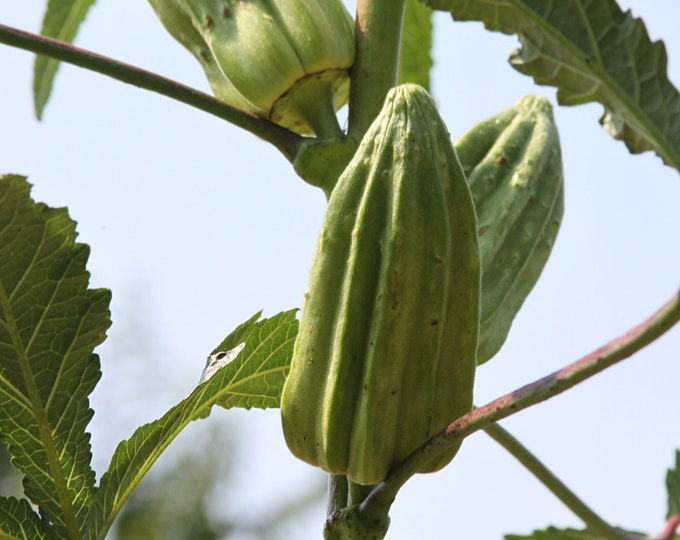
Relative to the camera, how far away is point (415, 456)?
854mm

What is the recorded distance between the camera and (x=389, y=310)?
842 mm

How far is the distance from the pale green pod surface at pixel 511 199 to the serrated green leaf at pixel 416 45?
5.4 inches

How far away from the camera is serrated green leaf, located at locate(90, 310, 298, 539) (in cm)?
99

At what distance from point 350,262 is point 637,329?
0.82 feet

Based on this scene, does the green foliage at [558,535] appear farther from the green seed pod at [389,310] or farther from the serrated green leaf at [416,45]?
the serrated green leaf at [416,45]

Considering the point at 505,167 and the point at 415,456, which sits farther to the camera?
the point at 505,167

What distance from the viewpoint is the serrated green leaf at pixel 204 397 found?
0.99 metres

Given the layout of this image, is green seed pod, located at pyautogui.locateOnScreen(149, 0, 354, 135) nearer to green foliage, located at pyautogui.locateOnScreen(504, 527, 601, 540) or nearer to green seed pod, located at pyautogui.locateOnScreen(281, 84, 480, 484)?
green seed pod, located at pyautogui.locateOnScreen(281, 84, 480, 484)

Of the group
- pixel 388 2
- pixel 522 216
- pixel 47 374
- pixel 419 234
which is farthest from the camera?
pixel 522 216

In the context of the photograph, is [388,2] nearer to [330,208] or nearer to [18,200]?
[330,208]

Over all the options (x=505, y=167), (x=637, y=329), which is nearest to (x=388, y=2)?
(x=505, y=167)

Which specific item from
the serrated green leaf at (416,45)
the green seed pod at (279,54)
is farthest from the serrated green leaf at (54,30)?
the serrated green leaf at (416,45)

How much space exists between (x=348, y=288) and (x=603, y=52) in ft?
0.93

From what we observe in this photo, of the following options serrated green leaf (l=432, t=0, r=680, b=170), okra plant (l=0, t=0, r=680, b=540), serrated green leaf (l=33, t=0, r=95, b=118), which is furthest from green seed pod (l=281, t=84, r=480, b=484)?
serrated green leaf (l=33, t=0, r=95, b=118)
